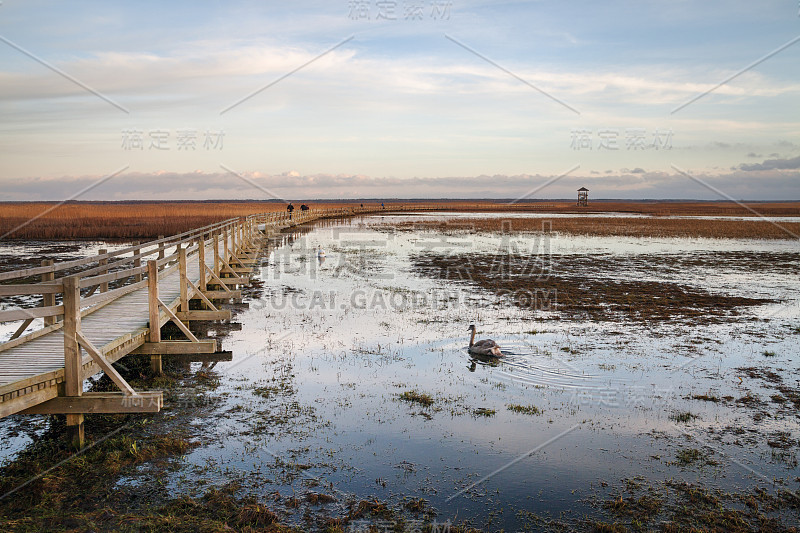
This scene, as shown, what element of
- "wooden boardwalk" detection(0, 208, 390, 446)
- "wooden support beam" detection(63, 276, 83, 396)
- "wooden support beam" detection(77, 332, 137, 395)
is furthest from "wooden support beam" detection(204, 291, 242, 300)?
"wooden support beam" detection(63, 276, 83, 396)

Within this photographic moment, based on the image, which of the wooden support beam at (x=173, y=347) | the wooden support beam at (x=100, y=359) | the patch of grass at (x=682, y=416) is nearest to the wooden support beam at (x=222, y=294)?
the wooden support beam at (x=173, y=347)

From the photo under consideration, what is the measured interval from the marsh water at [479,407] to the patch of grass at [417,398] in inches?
1.4

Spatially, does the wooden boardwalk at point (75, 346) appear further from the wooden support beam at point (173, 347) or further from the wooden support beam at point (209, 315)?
the wooden support beam at point (209, 315)

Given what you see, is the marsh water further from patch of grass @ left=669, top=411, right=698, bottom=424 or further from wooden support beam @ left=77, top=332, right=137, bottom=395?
wooden support beam @ left=77, top=332, right=137, bottom=395

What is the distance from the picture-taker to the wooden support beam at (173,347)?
9.51 metres

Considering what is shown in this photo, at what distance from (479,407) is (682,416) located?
293cm

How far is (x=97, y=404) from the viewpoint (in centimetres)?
686

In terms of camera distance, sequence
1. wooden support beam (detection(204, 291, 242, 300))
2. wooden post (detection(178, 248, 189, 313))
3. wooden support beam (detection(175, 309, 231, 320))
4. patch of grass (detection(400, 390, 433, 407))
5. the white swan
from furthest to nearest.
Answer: wooden support beam (detection(204, 291, 242, 300)) < wooden support beam (detection(175, 309, 231, 320)) < wooden post (detection(178, 248, 189, 313)) < the white swan < patch of grass (detection(400, 390, 433, 407))

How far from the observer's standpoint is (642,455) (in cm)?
739

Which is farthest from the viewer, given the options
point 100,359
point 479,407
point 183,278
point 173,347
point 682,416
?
point 183,278

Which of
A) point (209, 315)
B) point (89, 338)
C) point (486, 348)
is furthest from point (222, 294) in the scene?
point (486, 348)

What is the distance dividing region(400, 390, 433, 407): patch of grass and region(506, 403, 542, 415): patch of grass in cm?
122

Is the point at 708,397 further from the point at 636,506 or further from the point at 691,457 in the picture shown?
the point at 636,506

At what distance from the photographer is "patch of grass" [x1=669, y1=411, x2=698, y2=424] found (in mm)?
8508
